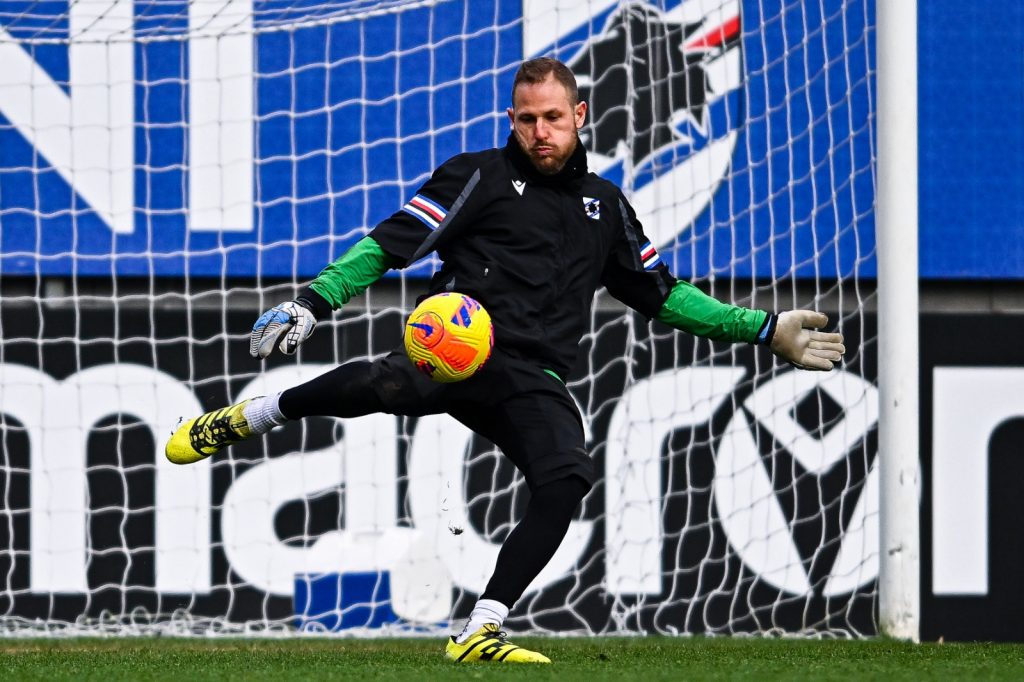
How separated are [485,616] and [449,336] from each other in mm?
682

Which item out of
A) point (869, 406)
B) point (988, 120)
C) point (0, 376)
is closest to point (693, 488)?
point (869, 406)

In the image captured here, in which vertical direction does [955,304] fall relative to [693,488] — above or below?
above

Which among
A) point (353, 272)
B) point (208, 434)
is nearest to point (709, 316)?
point (353, 272)

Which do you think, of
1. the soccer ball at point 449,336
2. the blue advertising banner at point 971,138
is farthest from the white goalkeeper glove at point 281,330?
the blue advertising banner at point 971,138

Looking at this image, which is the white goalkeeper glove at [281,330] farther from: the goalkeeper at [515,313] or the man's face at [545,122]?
the man's face at [545,122]

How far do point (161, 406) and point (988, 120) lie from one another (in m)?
3.73

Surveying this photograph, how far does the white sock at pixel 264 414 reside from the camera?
376 centimetres

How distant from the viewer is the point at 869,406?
6129mm

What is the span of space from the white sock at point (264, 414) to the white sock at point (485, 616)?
2.45 ft

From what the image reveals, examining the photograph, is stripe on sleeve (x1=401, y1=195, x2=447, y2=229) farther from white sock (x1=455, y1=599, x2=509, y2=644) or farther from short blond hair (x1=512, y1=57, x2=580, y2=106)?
white sock (x1=455, y1=599, x2=509, y2=644)

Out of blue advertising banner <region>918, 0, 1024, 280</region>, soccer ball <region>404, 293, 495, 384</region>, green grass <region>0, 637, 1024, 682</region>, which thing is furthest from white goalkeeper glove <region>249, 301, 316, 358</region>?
blue advertising banner <region>918, 0, 1024, 280</region>

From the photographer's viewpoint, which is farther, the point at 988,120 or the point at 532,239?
the point at 988,120

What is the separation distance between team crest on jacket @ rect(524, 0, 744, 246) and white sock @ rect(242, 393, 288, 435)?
2564 millimetres

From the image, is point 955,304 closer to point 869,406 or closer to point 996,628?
point 869,406
